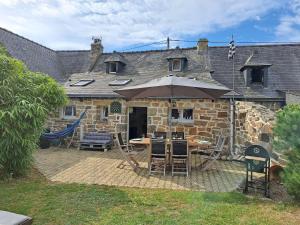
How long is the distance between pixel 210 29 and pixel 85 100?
27.2 ft

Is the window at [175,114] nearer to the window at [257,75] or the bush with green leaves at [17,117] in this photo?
the window at [257,75]

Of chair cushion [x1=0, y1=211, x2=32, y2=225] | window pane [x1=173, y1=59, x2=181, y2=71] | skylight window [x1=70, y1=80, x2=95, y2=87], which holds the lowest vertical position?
chair cushion [x1=0, y1=211, x2=32, y2=225]

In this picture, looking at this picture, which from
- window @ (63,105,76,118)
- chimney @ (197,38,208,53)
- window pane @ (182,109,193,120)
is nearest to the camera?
window pane @ (182,109,193,120)

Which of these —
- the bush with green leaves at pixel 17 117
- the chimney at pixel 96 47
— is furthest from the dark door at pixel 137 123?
the bush with green leaves at pixel 17 117

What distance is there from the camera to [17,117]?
5.66 meters

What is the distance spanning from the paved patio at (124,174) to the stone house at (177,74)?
1918 mm

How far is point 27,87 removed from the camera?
6.48m

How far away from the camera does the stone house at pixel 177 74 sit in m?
10.1

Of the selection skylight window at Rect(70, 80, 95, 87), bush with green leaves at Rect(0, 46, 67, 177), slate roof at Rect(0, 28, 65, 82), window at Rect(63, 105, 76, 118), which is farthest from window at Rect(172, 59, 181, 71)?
bush with green leaves at Rect(0, 46, 67, 177)

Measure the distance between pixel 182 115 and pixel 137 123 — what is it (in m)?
3.39

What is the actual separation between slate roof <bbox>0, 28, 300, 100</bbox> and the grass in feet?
19.8

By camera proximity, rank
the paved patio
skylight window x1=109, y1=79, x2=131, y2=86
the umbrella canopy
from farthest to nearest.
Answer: skylight window x1=109, y1=79, x2=131, y2=86
the umbrella canopy
the paved patio

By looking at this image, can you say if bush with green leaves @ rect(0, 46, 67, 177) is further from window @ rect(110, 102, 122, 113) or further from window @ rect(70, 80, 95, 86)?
window @ rect(70, 80, 95, 86)

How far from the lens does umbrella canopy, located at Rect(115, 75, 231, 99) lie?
6614 mm
